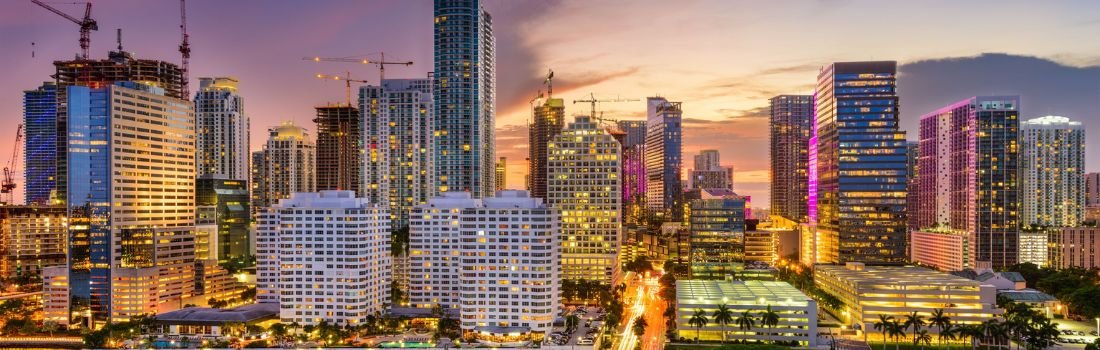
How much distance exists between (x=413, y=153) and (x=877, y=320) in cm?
11094

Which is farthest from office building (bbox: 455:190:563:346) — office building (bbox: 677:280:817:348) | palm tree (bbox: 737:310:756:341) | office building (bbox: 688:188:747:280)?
office building (bbox: 688:188:747:280)

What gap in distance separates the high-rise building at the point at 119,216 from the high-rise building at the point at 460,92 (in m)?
64.4

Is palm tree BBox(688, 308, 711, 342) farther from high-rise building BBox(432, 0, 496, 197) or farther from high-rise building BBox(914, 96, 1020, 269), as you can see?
high-rise building BBox(914, 96, 1020, 269)

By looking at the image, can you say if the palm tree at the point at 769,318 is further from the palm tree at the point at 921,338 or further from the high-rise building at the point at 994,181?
the high-rise building at the point at 994,181

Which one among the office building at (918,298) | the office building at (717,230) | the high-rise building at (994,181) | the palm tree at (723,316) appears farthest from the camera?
the high-rise building at (994,181)

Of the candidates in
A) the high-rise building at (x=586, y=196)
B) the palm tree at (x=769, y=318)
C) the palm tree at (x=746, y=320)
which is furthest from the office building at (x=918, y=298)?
the high-rise building at (x=586, y=196)

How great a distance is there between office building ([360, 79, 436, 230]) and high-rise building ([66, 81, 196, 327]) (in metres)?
50.7

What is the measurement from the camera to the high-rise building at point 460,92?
184250mm

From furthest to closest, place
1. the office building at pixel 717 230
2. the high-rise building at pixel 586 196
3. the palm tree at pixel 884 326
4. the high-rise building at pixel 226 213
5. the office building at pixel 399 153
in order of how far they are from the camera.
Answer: the office building at pixel 399 153 → the high-rise building at pixel 226 213 → the office building at pixel 717 230 → the high-rise building at pixel 586 196 → the palm tree at pixel 884 326

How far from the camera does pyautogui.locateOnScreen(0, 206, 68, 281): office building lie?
189 m

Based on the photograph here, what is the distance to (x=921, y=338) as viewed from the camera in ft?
376

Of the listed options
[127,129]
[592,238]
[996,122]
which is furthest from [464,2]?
[996,122]

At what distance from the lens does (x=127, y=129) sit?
143 m

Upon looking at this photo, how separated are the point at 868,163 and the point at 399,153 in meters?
110
